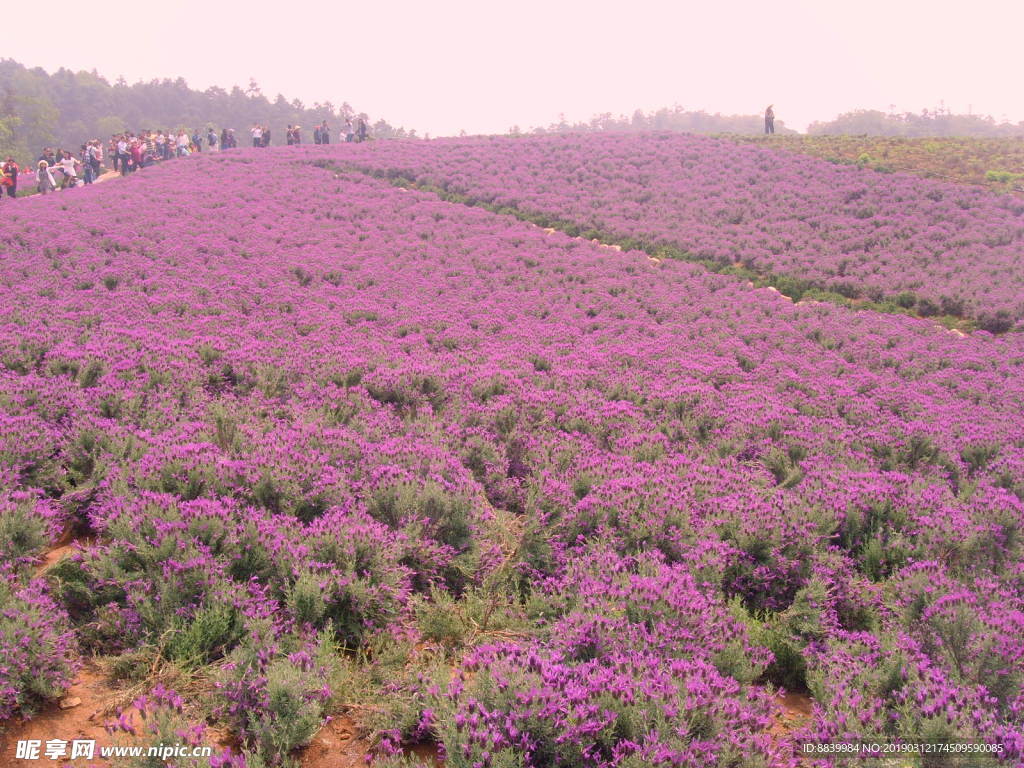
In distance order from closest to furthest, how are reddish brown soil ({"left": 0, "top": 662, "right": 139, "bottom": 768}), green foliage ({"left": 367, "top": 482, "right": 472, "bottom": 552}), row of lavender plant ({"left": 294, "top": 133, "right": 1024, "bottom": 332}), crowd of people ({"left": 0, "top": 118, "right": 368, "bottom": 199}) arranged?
reddish brown soil ({"left": 0, "top": 662, "right": 139, "bottom": 768}) < green foliage ({"left": 367, "top": 482, "right": 472, "bottom": 552}) < row of lavender plant ({"left": 294, "top": 133, "right": 1024, "bottom": 332}) < crowd of people ({"left": 0, "top": 118, "right": 368, "bottom": 199})

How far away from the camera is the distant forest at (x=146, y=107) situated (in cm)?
9231

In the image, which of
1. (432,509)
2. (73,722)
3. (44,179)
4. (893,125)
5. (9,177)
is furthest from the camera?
(893,125)

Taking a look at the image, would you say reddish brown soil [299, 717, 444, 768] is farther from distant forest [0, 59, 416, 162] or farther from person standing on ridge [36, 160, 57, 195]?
distant forest [0, 59, 416, 162]

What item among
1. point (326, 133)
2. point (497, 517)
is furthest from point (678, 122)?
point (497, 517)

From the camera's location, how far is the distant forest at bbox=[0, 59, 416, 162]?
92.3 metres

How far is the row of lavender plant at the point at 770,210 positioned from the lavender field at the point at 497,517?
2.99m

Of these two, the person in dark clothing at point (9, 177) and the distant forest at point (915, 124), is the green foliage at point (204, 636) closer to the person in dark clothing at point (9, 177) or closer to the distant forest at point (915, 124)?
the person in dark clothing at point (9, 177)

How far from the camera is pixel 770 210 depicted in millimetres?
23891

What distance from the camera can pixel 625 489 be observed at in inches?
240

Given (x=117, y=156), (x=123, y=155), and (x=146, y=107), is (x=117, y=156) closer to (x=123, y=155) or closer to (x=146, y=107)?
(x=123, y=155)

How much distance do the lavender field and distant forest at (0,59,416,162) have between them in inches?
3434

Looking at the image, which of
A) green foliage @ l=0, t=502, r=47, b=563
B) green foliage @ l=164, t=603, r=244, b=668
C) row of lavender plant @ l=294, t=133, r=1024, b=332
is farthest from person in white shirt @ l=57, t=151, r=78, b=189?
green foliage @ l=164, t=603, r=244, b=668

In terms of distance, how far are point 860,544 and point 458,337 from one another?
7.46m

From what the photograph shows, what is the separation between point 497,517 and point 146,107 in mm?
126518
